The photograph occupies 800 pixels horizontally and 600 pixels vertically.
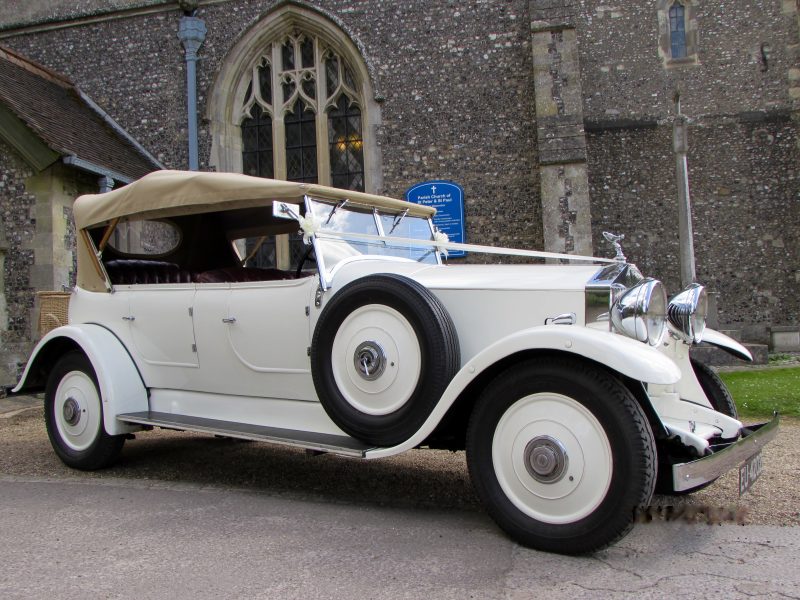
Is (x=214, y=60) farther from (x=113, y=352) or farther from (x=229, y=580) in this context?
(x=229, y=580)

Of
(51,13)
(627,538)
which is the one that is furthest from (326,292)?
(51,13)

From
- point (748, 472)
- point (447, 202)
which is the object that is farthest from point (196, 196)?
point (447, 202)

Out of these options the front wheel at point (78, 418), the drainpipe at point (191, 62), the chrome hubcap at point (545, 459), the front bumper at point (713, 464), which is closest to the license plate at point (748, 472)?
the front bumper at point (713, 464)

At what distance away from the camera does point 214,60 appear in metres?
14.0

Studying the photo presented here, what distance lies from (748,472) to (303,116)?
495 inches

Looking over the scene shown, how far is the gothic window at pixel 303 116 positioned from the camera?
14.0 m

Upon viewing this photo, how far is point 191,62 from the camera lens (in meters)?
13.9

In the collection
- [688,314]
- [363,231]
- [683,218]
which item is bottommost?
[688,314]

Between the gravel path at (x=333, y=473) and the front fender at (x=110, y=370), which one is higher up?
the front fender at (x=110, y=370)

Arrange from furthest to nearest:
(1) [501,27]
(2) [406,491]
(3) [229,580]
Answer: (1) [501,27] < (2) [406,491] < (3) [229,580]

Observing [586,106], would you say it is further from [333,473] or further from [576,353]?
[576,353]

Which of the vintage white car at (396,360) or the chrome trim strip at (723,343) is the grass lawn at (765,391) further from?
the vintage white car at (396,360)

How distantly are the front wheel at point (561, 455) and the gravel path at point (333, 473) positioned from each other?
763mm

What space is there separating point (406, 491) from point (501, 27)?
35.6ft
